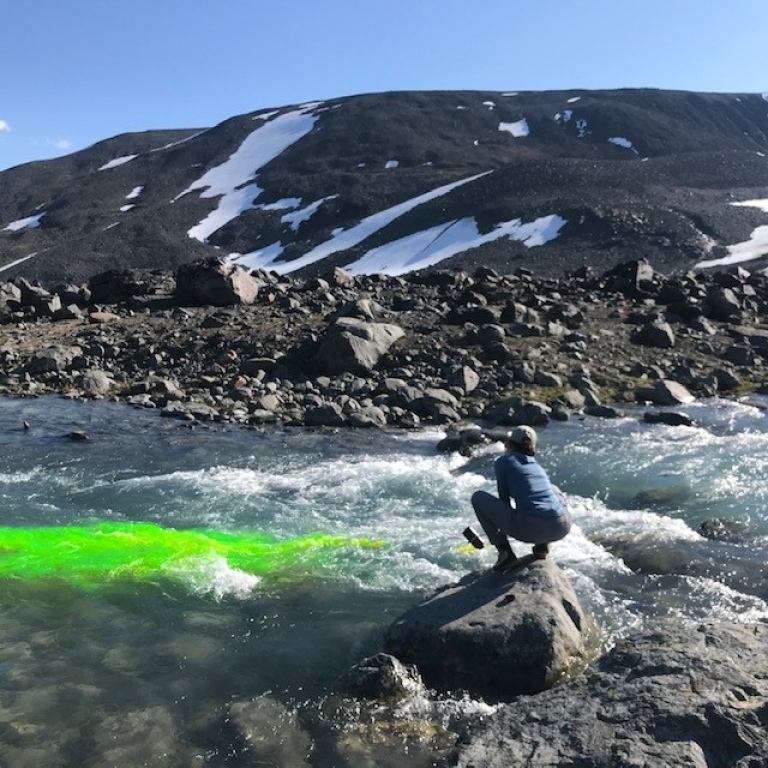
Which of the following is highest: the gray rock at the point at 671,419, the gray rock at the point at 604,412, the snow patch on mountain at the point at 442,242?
the snow patch on mountain at the point at 442,242

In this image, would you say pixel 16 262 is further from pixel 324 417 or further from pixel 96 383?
pixel 324 417

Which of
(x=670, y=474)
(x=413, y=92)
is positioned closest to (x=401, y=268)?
(x=670, y=474)

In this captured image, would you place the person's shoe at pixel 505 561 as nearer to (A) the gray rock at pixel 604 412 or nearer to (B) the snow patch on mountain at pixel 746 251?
(A) the gray rock at pixel 604 412

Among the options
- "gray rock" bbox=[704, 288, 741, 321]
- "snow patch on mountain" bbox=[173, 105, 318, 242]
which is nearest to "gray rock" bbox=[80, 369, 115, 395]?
"gray rock" bbox=[704, 288, 741, 321]

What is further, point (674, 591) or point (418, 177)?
point (418, 177)

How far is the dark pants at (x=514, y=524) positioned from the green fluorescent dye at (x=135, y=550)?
2767mm

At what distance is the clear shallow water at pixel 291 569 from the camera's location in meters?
6.56

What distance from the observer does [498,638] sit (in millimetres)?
7074

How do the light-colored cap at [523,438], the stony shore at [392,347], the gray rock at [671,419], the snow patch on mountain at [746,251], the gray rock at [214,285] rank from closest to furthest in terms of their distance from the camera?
the light-colored cap at [523,438], the gray rock at [671,419], the stony shore at [392,347], the gray rock at [214,285], the snow patch on mountain at [746,251]

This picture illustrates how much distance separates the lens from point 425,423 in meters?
19.3

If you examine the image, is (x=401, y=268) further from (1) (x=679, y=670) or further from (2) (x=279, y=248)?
(1) (x=679, y=670)

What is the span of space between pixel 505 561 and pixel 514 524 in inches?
18.3

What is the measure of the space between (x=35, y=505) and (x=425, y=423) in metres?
9.68

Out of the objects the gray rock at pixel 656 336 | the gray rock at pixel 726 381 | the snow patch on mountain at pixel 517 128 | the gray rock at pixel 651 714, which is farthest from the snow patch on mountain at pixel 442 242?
the snow patch on mountain at pixel 517 128
